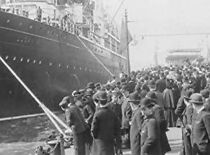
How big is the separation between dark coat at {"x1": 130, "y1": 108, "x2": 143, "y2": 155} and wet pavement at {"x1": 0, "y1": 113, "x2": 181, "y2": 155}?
2.75 meters

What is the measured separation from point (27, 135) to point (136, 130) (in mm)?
10533

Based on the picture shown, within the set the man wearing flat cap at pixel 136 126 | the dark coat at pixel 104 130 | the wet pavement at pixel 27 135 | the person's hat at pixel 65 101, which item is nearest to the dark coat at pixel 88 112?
the person's hat at pixel 65 101

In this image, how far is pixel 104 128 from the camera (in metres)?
6.31

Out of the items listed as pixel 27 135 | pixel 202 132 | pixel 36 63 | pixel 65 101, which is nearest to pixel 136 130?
pixel 202 132

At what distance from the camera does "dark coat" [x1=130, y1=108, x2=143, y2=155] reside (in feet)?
19.6

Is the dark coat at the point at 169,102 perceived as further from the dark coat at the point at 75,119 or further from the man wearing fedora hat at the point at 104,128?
the man wearing fedora hat at the point at 104,128

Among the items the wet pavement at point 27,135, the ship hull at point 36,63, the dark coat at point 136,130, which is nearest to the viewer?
the dark coat at point 136,130

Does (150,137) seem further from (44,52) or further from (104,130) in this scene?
(44,52)

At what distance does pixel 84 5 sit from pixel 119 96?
70.2 ft

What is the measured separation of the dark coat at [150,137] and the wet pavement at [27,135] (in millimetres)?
3777

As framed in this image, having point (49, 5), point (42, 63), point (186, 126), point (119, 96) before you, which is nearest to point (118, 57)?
point (49, 5)

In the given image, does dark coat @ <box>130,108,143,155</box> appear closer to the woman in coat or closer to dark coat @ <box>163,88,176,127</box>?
the woman in coat

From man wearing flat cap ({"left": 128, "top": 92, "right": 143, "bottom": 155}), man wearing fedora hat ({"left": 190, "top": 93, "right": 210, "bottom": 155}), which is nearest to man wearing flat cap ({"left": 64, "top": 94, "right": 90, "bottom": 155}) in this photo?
man wearing flat cap ({"left": 128, "top": 92, "right": 143, "bottom": 155})

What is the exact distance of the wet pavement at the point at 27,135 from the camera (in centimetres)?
1123
